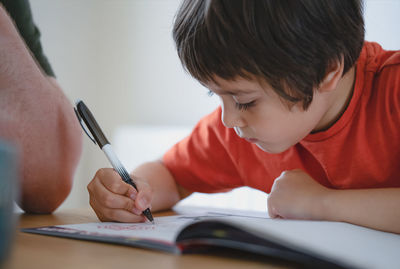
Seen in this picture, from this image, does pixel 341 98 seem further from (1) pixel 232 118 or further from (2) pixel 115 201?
(2) pixel 115 201

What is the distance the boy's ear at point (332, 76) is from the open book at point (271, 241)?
240mm

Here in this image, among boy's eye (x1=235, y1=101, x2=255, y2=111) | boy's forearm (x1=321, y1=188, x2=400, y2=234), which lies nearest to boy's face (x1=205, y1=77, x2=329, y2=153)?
boy's eye (x1=235, y1=101, x2=255, y2=111)

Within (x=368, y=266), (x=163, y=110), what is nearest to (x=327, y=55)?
(x=368, y=266)

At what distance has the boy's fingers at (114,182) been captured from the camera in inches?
21.6

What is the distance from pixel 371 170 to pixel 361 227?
18cm

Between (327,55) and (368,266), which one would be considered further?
(327,55)

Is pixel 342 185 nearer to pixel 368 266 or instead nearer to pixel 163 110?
pixel 368 266

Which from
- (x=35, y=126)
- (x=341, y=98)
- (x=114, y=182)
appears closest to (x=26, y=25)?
(x=35, y=126)

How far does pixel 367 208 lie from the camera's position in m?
0.48

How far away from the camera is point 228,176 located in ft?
2.72

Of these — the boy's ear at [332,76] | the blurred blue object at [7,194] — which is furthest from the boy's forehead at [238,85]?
the blurred blue object at [7,194]

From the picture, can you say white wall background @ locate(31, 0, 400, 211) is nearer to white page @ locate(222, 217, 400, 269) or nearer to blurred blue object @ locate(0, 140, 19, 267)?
white page @ locate(222, 217, 400, 269)

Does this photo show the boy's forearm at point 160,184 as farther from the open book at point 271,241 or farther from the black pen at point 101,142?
the open book at point 271,241

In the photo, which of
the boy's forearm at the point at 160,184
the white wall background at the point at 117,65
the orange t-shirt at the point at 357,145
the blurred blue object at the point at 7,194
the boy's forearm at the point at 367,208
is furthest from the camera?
the white wall background at the point at 117,65
